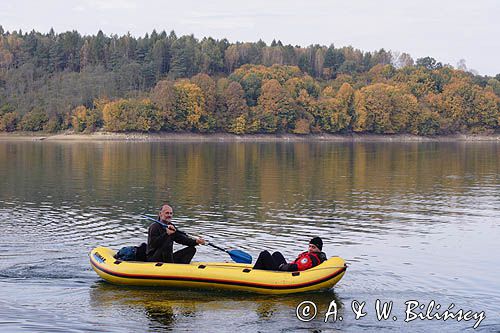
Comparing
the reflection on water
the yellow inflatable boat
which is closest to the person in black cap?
the yellow inflatable boat

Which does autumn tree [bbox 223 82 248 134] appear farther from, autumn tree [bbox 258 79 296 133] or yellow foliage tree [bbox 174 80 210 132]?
yellow foliage tree [bbox 174 80 210 132]

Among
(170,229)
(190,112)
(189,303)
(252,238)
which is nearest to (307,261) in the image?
(189,303)

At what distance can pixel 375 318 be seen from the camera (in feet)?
55.3

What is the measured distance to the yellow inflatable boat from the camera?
725 inches

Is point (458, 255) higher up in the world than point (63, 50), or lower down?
lower down

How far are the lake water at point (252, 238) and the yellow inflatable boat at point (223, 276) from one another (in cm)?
24

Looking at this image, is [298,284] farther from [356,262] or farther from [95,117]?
[95,117]

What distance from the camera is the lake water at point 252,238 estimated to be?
1689cm

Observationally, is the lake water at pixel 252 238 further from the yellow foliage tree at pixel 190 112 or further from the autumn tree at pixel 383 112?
the autumn tree at pixel 383 112

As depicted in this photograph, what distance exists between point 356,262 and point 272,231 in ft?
19.9

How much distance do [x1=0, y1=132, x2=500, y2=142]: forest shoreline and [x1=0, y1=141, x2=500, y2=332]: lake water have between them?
287ft

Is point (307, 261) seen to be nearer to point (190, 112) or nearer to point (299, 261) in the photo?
point (299, 261)

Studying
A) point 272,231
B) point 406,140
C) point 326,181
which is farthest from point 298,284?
point 406,140

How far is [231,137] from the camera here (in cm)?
15350
